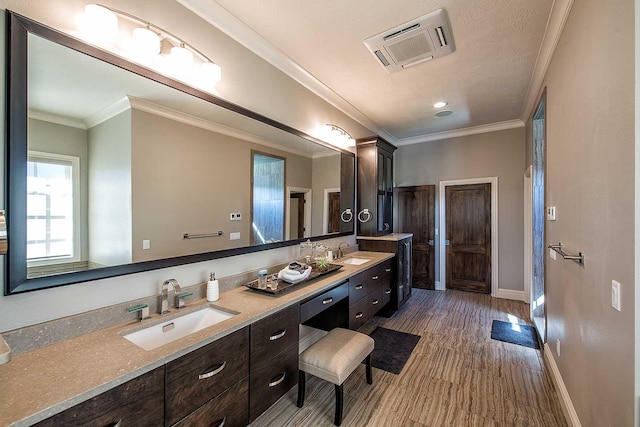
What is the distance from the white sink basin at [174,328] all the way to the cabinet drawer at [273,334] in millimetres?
199

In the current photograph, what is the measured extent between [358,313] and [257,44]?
262 centimetres

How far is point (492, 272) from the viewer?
462cm

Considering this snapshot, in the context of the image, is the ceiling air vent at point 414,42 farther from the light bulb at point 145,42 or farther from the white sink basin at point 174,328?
the white sink basin at point 174,328

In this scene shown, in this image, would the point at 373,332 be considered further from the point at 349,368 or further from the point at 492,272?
the point at 492,272

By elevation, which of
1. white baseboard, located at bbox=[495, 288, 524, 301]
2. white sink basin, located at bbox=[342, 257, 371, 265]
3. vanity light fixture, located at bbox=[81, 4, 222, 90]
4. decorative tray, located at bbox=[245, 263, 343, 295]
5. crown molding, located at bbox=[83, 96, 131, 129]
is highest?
vanity light fixture, located at bbox=[81, 4, 222, 90]

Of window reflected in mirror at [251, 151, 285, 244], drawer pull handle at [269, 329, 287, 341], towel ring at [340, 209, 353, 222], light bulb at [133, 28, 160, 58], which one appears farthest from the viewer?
towel ring at [340, 209, 353, 222]

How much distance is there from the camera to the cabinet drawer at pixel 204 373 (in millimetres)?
1146

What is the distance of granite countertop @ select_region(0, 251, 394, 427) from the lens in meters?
0.82

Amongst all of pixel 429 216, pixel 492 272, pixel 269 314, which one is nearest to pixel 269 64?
pixel 269 314

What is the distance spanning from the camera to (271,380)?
5.33ft

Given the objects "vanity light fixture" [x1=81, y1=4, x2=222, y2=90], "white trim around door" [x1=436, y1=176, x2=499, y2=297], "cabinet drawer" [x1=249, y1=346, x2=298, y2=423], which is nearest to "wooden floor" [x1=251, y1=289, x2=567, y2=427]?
"cabinet drawer" [x1=249, y1=346, x2=298, y2=423]

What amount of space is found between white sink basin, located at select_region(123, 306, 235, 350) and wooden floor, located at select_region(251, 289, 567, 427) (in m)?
0.85

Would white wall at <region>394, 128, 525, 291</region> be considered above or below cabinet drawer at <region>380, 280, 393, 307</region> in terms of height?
above

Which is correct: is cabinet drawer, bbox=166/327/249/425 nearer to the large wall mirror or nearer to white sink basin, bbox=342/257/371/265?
the large wall mirror
